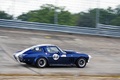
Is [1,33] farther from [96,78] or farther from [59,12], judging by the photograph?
[96,78]

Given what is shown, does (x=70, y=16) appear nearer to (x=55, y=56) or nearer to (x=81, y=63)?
(x=81, y=63)

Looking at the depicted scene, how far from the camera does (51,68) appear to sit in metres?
17.2

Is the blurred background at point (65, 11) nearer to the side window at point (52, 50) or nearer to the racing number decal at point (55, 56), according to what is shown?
the side window at point (52, 50)

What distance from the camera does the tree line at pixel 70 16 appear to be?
28781 millimetres

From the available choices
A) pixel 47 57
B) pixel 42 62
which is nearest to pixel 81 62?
pixel 47 57

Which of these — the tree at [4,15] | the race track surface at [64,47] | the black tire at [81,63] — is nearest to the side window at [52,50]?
the race track surface at [64,47]

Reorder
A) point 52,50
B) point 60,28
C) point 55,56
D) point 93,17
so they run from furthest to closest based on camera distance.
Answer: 1. point 93,17
2. point 60,28
3. point 52,50
4. point 55,56

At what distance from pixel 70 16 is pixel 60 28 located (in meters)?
1.22

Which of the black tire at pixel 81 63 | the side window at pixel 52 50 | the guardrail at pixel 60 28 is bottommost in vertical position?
the black tire at pixel 81 63

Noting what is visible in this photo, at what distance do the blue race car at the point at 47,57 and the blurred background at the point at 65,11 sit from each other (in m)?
10.9

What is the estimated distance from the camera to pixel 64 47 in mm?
24047

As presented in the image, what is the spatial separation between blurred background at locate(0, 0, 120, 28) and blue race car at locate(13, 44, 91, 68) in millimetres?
10890

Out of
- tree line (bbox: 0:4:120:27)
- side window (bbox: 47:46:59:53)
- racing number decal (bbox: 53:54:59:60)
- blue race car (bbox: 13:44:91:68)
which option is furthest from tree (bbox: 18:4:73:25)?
racing number decal (bbox: 53:54:59:60)

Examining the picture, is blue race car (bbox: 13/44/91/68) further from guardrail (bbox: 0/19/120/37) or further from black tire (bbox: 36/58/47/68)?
guardrail (bbox: 0/19/120/37)
